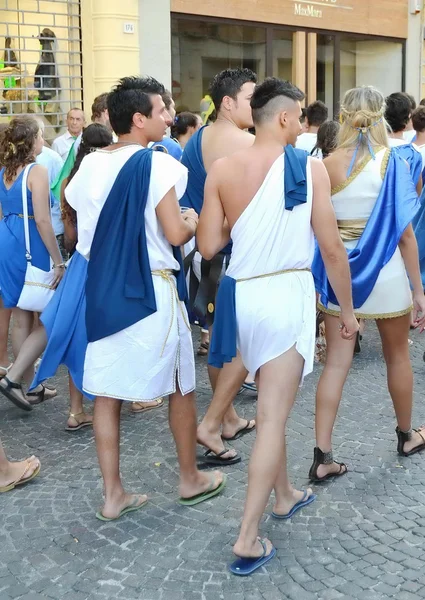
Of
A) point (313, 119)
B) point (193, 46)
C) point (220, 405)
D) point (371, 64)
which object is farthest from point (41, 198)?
point (371, 64)

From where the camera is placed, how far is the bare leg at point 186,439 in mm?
4016

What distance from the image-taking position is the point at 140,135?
12.7 feet

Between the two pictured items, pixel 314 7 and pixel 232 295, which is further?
pixel 314 7

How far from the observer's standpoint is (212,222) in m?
3.66

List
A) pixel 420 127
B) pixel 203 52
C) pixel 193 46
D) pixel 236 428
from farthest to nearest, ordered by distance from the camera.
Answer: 1. pixel 203 52
2. pixel 193 46
3. pixel 420 127
4. pixel 236 428

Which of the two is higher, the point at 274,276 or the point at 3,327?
the point at 274,276

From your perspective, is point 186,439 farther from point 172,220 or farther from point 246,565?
point 172,220

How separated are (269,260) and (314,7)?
1213 centimetres

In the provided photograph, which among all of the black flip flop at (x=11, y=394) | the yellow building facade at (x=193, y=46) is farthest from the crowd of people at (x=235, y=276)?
the yellow building facade at (x=193, y=46)

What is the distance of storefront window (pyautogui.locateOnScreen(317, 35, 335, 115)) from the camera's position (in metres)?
15.3

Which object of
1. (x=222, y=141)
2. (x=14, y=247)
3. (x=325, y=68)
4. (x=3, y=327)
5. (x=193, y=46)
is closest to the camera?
(x=222, y=141)

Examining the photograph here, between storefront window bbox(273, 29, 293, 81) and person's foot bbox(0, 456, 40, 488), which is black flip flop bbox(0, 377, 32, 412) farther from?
storefront window bbox(273, 29, 293, 81)

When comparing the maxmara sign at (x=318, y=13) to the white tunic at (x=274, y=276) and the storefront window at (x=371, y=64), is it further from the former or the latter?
the white tunic at (x=274, y=276)

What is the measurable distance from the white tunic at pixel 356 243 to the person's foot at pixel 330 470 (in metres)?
0.78
